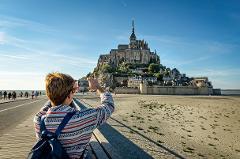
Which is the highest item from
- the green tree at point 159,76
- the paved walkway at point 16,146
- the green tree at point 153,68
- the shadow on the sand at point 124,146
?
the green tree at point 153,68

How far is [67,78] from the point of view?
313 cm

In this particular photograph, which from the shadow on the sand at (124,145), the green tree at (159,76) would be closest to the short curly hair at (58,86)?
the shadow on the sand at (124,145)

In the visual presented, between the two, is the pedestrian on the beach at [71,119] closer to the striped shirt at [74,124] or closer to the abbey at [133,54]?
the striped shirt at [74,124]

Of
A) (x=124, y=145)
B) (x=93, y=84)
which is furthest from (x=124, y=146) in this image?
(x=93, y=84)

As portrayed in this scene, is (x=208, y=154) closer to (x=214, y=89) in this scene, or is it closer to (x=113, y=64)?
(x=214, y=89)

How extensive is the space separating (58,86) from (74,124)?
447 mm

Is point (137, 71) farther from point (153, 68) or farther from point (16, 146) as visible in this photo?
point (16, 146)

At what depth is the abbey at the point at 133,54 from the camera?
619 ft

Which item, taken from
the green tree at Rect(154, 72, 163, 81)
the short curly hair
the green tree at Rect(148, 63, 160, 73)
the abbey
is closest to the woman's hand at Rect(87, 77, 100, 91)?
the short curly hair

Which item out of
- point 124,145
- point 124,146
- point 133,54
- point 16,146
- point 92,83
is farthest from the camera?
point 133,54

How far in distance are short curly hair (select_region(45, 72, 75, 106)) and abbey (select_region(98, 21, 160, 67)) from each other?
184990 millimetres

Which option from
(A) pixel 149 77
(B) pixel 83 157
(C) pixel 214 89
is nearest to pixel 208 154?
(B) pixel 83 157

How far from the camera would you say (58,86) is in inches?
120

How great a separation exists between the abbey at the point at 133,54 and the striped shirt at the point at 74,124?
184888 millimetres
